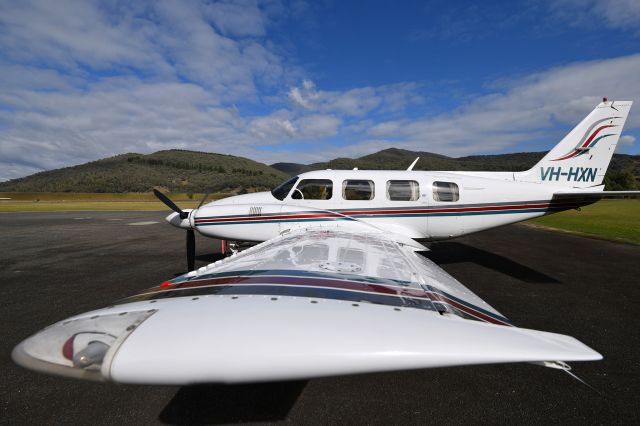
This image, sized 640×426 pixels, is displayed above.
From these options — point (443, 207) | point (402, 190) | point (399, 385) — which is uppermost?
point (402, 190)

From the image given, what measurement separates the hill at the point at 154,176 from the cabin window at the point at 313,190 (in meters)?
59.2

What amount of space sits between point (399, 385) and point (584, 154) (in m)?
8.32

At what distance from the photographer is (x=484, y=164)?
5305 inches

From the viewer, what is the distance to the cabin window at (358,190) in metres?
6.26

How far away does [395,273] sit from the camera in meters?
2.71

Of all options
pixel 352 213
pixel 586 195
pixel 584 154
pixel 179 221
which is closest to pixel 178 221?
pixel 179 221

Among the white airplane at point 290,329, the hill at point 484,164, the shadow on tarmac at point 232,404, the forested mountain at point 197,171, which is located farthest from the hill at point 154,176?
the white airplane at point 290,329

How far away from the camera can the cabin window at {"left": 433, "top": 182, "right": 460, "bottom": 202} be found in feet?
20.9

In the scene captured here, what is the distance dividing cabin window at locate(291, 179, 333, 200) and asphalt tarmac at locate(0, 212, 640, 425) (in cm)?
378

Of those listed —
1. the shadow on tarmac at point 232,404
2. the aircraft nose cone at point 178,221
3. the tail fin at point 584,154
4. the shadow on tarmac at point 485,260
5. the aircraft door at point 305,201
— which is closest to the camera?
the shadow on tarmac at point 232,404

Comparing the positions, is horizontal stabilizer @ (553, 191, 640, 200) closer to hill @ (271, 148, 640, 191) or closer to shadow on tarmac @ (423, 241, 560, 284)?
shadow on tarmac @ (423, 241, 560, 284)

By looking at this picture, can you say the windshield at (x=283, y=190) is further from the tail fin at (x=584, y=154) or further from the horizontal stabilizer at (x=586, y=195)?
the horizontal stabilizer at (x=586, y=195)

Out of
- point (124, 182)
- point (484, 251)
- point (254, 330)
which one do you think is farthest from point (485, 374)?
point (124, 182)

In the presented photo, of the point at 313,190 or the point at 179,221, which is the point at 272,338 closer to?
the point at 313,190
